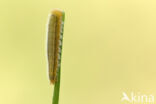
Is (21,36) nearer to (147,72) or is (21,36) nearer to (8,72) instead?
(8,72)

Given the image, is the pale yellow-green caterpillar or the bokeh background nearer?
the pale yellow-green caterpillar

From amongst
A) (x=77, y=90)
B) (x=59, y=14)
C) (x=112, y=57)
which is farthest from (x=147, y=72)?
(x=59, y=14)

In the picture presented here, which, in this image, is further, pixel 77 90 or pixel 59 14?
pixel 77 90

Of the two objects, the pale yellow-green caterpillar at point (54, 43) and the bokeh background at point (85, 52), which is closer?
the pale yellow-green caterpillar at point (54, 43)

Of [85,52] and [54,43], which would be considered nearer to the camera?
[54,43]
